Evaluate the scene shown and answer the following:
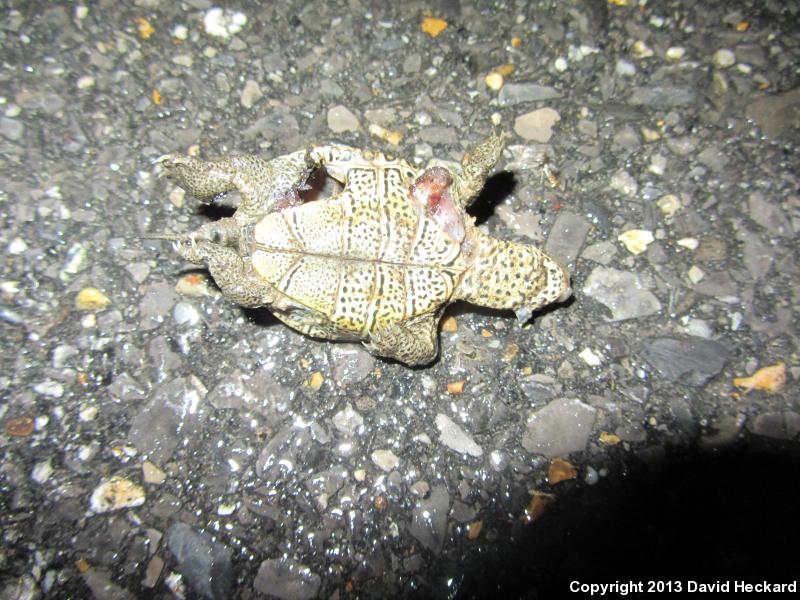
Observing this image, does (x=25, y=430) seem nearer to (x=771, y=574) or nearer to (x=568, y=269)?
(x=568, y=269)

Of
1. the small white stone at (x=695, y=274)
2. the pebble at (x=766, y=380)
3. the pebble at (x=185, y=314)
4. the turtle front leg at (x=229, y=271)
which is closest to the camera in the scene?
the turtle front leg at (x=229, y=271)

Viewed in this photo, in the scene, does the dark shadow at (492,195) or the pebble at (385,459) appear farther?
the dark shadow at (492,195)

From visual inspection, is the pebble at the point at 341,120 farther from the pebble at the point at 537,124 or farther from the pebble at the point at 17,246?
the pebble at the point at 17,246

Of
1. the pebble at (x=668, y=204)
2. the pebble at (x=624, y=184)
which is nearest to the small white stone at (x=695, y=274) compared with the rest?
the pebble at (x=668, y=204)

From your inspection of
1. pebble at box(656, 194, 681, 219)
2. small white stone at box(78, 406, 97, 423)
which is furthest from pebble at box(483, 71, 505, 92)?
small white stone at box(78, 406, 97, 423)

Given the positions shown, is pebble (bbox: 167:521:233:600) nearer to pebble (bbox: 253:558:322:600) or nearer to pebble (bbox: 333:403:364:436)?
pebble (bbox: 253:558:322:600)

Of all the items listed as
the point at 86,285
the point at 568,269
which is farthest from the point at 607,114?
the point at 86,285

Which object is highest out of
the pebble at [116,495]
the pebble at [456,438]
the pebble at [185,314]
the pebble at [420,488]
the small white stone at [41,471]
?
the pebble at [185,314]

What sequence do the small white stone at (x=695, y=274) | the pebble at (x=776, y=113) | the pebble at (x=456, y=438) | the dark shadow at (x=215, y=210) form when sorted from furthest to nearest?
the pebble at (x=776, y=113) < the dark shadow at (x=215, y=210) < the small white stone at (x=695, y=274) < the pebble at (x=456, y=438)
